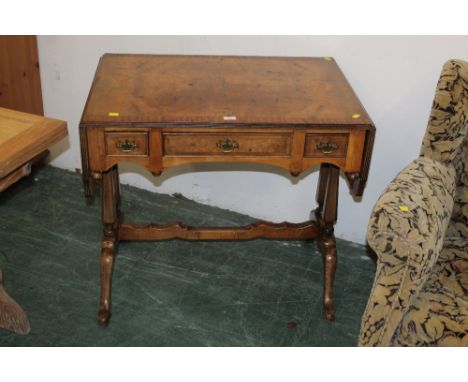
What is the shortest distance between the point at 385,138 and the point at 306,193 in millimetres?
511

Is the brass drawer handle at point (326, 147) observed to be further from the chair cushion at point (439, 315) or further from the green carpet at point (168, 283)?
the green carpet at point (168, 283)

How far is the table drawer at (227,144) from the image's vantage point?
7.18 ft

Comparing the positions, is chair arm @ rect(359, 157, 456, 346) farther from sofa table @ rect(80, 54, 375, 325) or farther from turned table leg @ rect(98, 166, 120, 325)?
turned table leg @ rect(98, 166, 120, 325)

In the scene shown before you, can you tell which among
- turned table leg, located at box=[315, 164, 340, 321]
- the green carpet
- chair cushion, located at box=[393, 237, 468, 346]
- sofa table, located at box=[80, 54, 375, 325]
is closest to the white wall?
the green carpet

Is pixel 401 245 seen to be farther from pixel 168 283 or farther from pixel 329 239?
pixel 168 283

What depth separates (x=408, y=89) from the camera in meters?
2.71

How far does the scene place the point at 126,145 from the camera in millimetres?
2180

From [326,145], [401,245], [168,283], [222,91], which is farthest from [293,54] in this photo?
[401,245]

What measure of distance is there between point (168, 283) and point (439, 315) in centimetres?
129

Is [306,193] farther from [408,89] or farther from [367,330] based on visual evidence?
[367,330]

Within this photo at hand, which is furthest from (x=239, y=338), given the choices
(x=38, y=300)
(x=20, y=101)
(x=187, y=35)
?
(x=20, y=101)

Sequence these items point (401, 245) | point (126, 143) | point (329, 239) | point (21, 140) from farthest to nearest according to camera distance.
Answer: point (329, 239) → point (126, 143) → point (21, 140) → point (401, 245)

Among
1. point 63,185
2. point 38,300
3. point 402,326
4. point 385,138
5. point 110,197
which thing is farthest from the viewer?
point 63,185

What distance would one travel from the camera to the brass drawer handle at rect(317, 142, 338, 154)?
7.32 ft
